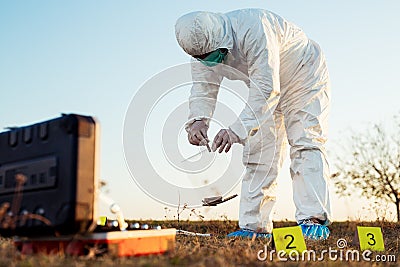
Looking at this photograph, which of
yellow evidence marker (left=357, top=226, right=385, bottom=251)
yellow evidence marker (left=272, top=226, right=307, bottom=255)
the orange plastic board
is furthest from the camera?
yellow evidence marker (left=357, top=226, right=385, bottom=251)

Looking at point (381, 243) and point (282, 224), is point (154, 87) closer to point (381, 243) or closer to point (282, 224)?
point (381, 243)

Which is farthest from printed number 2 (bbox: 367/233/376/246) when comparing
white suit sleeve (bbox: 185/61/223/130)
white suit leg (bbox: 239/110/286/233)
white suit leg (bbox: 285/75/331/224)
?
white suit sleeve (bbox: 185/61/223/130)

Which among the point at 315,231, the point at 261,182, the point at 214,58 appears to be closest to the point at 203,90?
the point at 214,58

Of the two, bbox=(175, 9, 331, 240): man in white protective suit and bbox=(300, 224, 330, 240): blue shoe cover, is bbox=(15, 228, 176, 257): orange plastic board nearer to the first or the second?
bbox=(175, 9, 331, 240): man in white protective suit

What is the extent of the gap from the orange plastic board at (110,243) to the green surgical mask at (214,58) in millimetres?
1610

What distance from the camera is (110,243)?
5.90ft

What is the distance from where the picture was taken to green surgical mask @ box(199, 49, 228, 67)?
3.38 meters

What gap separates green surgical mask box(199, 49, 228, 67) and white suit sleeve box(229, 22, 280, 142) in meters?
0.16

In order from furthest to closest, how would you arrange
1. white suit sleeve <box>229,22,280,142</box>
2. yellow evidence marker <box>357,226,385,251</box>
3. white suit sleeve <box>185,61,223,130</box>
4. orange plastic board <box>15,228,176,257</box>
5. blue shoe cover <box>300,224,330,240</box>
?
white suit sleeve <box>185,61,223,130</box>, blue shoe cover <box>300,224,330,240</box>, white suit sleeve <box>229,22,280,142</box>, yellow evidence marker <box>357,226,385,251</box>, orange plastic board <box>15,228,176,257</box>

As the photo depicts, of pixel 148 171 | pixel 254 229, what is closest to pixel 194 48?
pixel 148 171

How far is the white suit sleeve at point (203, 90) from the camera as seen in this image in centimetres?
365

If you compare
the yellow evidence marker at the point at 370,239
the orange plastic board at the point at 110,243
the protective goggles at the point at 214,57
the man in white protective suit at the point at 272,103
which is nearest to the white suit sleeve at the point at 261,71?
the man in white protective suit at the point at 272,103

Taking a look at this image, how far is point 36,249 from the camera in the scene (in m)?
1.90

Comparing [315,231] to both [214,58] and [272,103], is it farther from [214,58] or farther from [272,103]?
[214,58]
